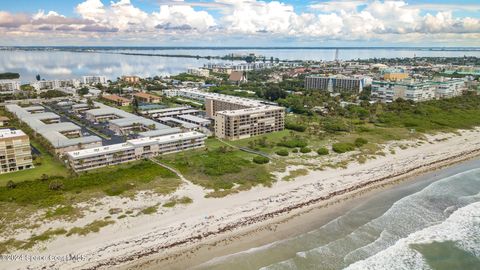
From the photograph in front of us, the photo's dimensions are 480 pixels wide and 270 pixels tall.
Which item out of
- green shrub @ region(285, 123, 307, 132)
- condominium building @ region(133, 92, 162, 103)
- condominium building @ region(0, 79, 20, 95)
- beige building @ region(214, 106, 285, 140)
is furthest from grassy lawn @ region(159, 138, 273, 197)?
condominium building @ region(0, 79, 20, 95)

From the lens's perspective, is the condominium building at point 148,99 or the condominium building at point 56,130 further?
the condominium building at point 148,99

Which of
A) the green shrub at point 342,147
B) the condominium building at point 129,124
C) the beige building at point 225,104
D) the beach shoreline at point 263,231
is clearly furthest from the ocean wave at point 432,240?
the beige building at point 225,104

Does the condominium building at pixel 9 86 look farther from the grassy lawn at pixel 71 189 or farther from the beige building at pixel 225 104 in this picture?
the grassy lawn at pixel 71 189

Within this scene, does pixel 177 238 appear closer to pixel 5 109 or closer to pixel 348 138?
pixel 348 138

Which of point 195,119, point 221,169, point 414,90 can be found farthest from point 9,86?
point 414,90

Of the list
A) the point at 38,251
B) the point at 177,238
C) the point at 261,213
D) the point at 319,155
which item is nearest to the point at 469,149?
the point at 319,155

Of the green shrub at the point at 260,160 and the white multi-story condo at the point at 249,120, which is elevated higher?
the white multi-story condo at the point at 249,120
